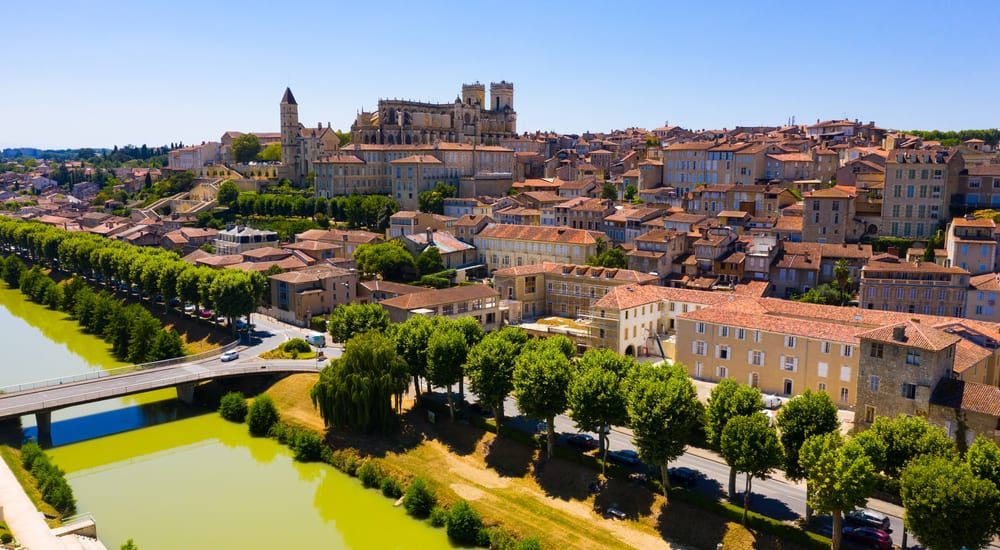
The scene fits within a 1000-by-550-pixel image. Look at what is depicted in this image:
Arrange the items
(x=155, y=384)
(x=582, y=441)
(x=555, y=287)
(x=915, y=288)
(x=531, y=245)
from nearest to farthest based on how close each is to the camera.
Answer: (x=582, y=441) < (x=155, y=384) < (x=915, y=288) < (x=555, y=287) < (x=531, y=245)

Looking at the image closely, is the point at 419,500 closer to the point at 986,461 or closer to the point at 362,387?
the point at 362,387

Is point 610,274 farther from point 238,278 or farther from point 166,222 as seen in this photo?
point 166,222

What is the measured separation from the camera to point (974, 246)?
38375 millimetres

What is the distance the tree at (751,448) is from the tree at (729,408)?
1.07 meters

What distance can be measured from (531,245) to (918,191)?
77.8 feet

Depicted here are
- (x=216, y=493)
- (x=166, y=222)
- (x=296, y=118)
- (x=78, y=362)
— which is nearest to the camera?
(x=216, y=493)

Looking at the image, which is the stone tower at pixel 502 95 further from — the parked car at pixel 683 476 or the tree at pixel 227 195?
the parked car at pixel 683 476

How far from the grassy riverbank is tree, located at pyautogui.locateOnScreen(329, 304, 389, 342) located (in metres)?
5.27

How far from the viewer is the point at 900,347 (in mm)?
23875

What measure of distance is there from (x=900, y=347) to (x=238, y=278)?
33.2m

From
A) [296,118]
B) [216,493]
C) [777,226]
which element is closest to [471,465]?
[216,493]

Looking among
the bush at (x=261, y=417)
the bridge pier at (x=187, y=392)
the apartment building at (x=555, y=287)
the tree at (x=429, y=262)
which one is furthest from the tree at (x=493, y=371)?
the tree at (x=429, y=262)

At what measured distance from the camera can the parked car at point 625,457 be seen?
84.8ft

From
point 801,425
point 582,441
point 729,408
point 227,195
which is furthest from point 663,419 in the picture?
point 227,195
